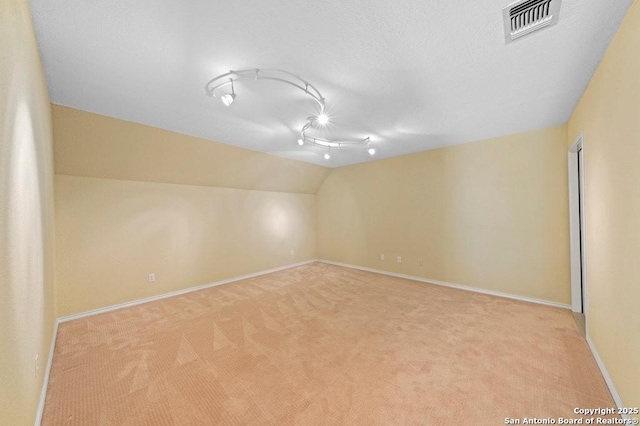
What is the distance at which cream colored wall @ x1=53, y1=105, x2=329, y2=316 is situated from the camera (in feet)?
9.95

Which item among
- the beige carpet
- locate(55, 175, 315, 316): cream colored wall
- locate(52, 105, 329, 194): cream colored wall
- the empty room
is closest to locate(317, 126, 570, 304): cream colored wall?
the empty room

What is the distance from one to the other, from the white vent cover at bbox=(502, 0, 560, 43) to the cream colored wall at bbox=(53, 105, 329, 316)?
142 inches

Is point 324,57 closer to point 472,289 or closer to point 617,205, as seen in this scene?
point 617,205

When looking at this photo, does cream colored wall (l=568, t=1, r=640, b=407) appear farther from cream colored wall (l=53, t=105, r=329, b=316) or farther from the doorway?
cream colored wall (l=53, t=105, r=329, b=316)

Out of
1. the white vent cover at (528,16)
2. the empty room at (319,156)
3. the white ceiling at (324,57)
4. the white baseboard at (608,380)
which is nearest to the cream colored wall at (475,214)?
the empty room at (319,156)

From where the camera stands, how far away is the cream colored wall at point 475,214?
325 centimetres

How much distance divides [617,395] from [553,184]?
2597mm

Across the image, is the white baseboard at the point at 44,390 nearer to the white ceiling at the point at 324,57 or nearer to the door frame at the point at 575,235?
the white ceiling at the point at 324,57

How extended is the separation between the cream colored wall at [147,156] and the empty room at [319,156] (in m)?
0.03

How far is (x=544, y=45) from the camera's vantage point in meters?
1.66

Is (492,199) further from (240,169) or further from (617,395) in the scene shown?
(240,169)

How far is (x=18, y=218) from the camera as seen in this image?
4.07 feet

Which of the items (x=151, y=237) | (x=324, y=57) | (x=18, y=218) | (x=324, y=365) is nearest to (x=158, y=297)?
(x=151, y=237)

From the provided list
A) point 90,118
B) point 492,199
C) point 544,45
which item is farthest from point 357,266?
point 90,118
